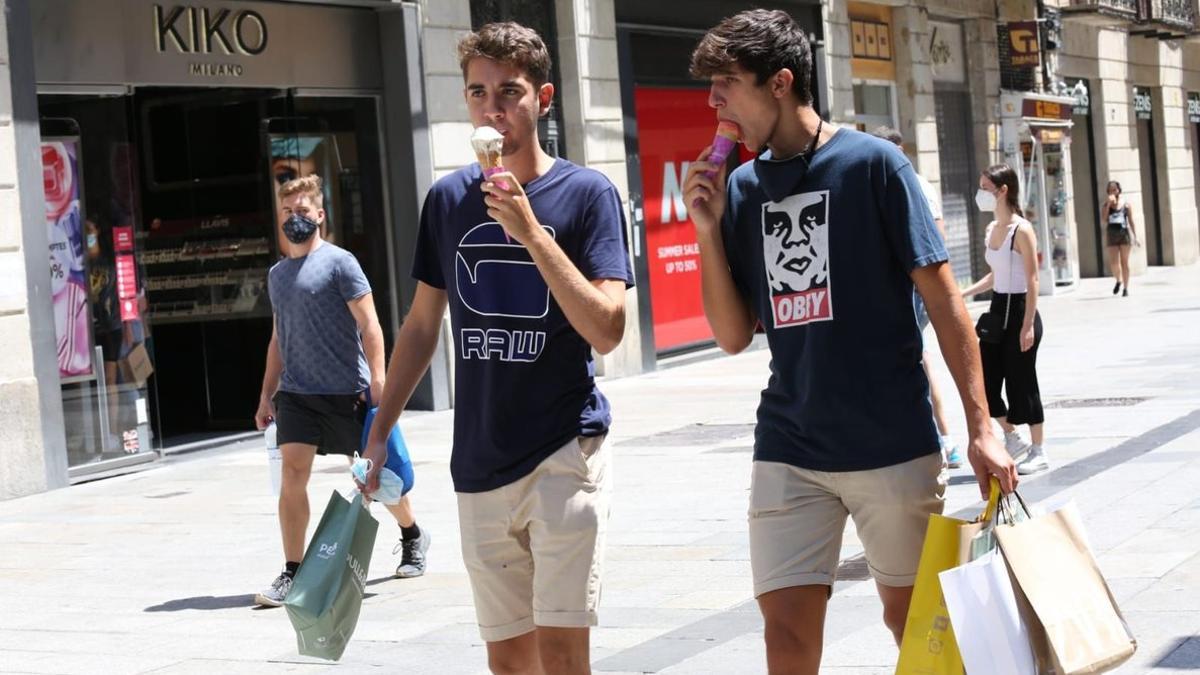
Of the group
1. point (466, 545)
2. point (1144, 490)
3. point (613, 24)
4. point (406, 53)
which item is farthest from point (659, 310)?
point (466, 545)

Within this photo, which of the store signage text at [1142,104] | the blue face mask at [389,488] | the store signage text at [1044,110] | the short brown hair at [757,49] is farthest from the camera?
the store signage text at [1142,104]

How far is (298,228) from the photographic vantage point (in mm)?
7777

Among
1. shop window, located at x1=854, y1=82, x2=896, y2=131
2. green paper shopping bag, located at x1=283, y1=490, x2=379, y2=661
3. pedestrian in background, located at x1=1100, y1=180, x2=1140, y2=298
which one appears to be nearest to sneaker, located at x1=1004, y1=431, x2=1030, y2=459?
green paper shopping bag, located at x1=283, y1=490, x2=379, y2=661

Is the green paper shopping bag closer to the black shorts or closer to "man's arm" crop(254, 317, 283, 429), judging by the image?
the black shorts

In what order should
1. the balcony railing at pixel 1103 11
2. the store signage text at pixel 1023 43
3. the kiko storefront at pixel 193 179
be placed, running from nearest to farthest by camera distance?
the kiko storefront at pixel 193 179
the store signage text at pixel 1023 43
the balcony railing at pixel 1103 11

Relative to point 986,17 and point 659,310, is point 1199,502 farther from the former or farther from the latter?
point 986,17

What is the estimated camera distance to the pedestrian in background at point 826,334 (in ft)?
12.8

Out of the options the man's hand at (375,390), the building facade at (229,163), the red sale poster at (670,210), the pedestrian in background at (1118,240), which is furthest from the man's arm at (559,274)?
the pedestrian in background at (1118,240)

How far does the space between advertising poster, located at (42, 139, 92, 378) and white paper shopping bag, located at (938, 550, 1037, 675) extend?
1016cm

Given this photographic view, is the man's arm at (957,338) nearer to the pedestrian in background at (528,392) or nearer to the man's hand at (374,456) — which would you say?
the pedestrian in background at (528,392)

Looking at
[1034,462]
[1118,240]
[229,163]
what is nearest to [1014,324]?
[1034,462]

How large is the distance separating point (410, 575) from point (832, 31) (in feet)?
54.4

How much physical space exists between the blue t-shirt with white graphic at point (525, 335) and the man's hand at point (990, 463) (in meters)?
0.86

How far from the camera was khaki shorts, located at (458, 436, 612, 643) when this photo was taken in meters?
4.01
